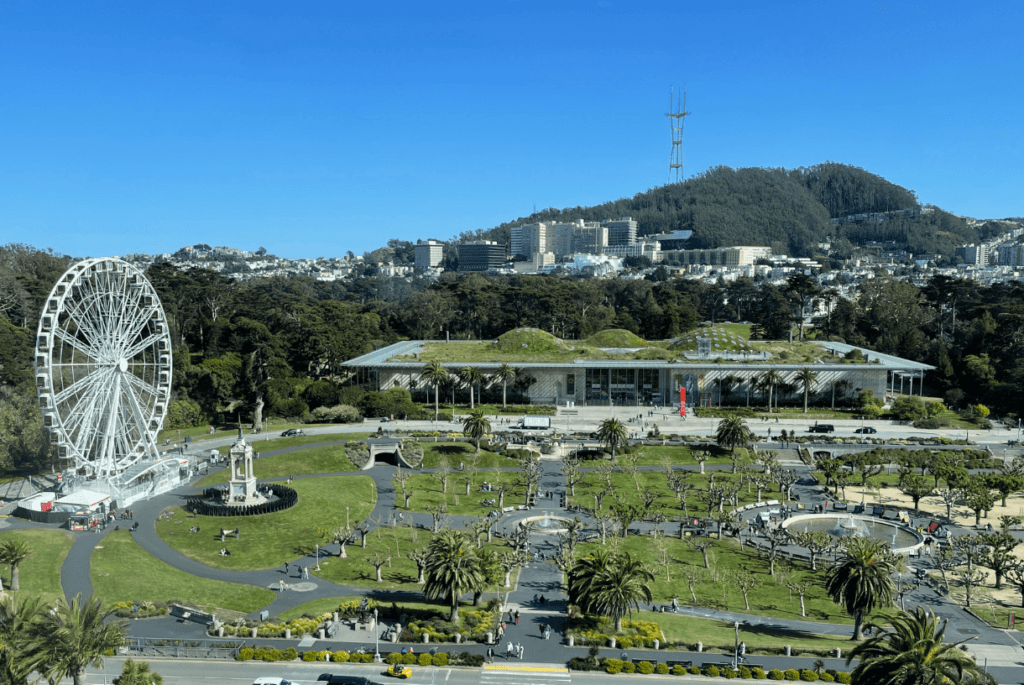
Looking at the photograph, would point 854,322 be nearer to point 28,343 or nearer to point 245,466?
point 245,466

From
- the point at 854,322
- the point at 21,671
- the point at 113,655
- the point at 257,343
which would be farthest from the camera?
the point at 854,322

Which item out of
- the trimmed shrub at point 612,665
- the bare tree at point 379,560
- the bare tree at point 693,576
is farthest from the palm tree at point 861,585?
the bare tree at point 379,560

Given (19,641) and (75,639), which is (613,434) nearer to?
(75,639)

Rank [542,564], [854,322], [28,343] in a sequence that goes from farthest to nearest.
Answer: [854,322] < [28,343] < [542,564]

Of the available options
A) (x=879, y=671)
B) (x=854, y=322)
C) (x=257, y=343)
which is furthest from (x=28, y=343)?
(x=854, y=322)

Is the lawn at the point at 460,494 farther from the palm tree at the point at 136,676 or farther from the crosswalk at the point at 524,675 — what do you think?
the palm tree at the point at 136,676

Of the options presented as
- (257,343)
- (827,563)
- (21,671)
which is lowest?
(827,563)
